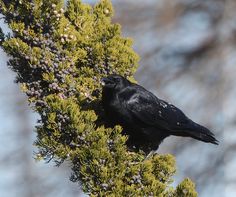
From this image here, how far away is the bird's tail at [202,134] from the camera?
4.69 meters

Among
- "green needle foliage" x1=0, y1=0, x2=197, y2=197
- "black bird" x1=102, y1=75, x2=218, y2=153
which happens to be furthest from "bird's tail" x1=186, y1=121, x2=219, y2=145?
"green needle foliage" x1=0, y1=0, x2=197, y2=197

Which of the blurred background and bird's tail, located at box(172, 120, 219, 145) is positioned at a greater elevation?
the blurred background

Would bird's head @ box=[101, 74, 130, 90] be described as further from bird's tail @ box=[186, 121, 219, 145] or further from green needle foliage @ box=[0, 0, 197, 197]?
bird's tail @ box=[186, 121, 219, 145]

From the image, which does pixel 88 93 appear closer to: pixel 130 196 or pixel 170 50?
pixel 130 196

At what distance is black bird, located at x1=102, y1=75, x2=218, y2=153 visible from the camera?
4398mm

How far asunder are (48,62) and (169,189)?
0.83 meters

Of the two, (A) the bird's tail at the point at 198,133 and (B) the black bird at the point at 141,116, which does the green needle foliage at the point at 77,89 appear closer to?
(B) the black bird at the point at 141,116

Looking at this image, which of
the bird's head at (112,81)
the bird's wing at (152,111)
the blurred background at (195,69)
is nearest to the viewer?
the bird's head at (112,81)

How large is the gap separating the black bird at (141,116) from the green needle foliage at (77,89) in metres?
0.07

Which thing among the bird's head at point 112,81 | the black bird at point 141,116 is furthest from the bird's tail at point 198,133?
the bird's head at point 112,81

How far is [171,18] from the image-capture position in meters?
7.51

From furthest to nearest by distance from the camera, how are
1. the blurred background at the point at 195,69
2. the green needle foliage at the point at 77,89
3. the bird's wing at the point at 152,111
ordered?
the blurred background at the point at 195,69 → the bird's wing at the point at 152,111 → the green needle foliage at the point at 77,89

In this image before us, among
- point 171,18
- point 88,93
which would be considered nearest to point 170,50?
point 171,18

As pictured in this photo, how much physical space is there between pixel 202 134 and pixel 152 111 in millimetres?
306
